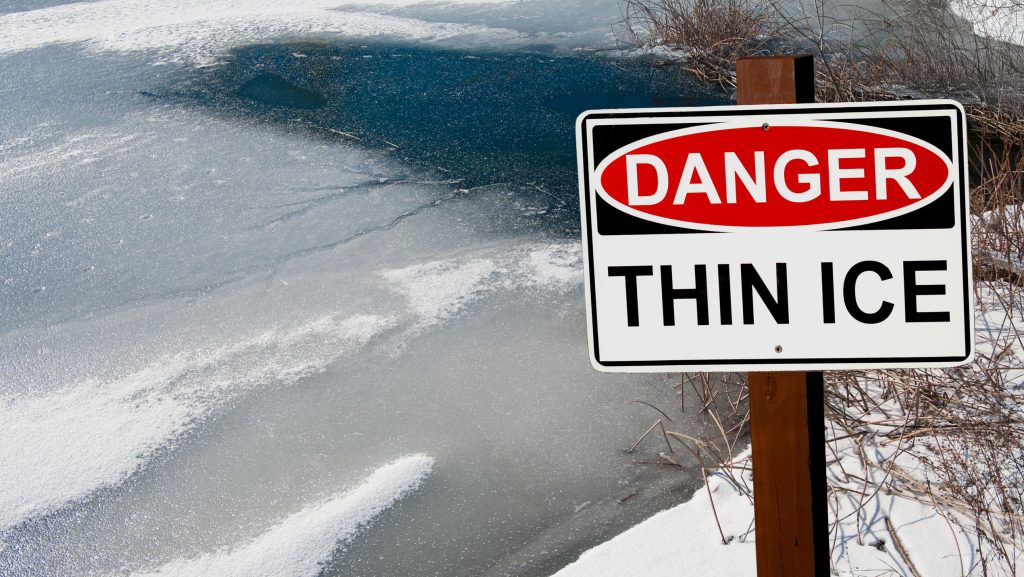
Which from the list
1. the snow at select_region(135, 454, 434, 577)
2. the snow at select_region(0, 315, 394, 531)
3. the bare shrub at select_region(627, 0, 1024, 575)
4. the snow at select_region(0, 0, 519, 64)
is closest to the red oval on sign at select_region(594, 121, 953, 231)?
the bare shrub at select_region(627, 0, 1024, 575)

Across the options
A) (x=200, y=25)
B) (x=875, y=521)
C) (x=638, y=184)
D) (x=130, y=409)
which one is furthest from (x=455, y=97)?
(x=638, y=184)

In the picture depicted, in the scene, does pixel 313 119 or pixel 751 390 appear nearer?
pixel 751 390

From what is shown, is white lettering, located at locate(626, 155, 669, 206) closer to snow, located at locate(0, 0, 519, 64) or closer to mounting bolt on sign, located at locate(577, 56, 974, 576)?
mounting bolt on sign, located at locate(577, 56, 974, 576)

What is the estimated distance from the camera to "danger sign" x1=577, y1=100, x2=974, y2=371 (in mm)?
1004

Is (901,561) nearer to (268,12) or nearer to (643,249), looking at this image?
(643,249)

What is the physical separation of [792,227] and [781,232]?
0.01 m

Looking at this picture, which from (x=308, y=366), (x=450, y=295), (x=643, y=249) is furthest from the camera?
(x=450, y=295)

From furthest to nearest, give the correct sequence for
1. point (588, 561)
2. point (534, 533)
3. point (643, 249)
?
point (534, 533), point (588, 561), point (643, 249)

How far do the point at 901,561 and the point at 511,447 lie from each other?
45.2 inches

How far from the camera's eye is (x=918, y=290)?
1.01 metres

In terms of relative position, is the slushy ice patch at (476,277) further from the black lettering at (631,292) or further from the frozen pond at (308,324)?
the black lettering at (631,292)

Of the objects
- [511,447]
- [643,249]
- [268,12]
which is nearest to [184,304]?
[511,447]

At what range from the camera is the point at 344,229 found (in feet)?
13.9

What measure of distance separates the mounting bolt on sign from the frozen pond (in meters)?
1.49
